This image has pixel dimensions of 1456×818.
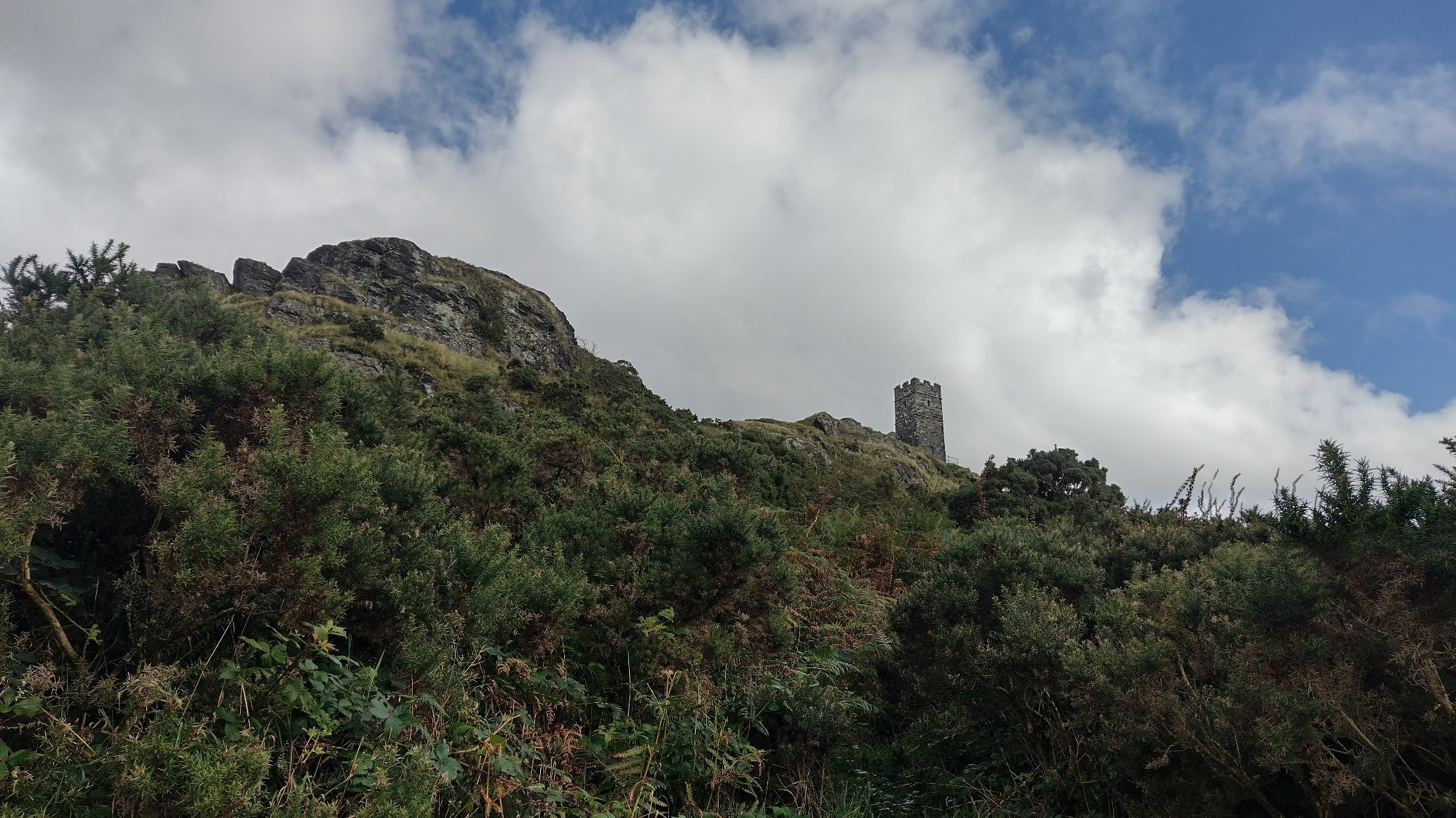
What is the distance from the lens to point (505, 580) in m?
4.39

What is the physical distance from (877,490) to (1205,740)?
15940mm

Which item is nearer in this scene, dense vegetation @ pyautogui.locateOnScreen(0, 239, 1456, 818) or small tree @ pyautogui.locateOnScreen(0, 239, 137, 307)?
dense vegetation @ pyautogui.locateOnScreen(0, 239, 1456, 818)

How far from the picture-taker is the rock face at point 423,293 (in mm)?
36969

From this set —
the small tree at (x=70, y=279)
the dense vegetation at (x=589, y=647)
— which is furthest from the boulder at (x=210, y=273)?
the dense vegetation at (x=589, y=647)

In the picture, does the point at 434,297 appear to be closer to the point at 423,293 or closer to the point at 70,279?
the point at 423,293

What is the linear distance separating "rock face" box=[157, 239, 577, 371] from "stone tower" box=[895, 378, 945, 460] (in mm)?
27624

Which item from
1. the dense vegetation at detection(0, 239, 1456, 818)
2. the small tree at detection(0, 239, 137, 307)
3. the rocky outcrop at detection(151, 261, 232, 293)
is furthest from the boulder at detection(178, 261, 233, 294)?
the dense vegetation at detection(0, 239, 1456, 818)

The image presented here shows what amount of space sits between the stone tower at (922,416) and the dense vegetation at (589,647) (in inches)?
1904

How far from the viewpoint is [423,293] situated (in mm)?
38750

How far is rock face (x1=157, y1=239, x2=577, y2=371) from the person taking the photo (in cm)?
3697

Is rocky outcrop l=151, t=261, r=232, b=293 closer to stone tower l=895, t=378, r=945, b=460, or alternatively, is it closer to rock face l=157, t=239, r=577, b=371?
rock face l=157, t=239, r=577, b=371

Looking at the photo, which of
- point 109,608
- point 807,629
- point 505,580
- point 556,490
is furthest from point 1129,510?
point 109,608

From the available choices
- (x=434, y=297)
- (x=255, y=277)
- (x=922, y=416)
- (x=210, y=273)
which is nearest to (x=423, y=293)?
(x=434, y=297)

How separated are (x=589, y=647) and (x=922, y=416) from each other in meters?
52.7
